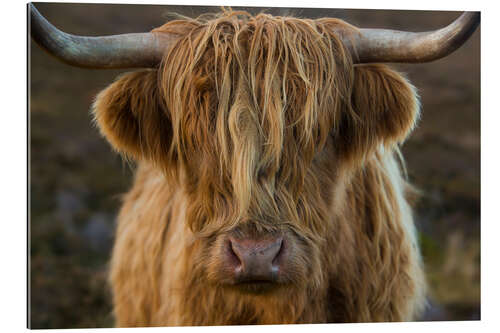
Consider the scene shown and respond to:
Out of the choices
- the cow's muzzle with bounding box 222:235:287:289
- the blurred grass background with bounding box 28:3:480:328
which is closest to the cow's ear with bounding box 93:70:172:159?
the blurred grass background with bounding box 28:3:480:328

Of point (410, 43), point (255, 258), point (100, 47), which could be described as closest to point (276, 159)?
point (255, 258)

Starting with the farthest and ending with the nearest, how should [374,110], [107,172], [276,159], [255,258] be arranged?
[107,172]
[374,110]
[276,159]
[255,258]

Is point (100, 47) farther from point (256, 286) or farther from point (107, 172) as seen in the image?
point (107, 172)

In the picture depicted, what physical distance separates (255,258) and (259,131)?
49cm

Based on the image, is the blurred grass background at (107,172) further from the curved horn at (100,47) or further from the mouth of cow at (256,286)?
the mouth of cow at (256,286)

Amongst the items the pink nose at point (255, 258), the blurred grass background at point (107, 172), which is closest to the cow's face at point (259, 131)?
the pink nose at point (255, 258)

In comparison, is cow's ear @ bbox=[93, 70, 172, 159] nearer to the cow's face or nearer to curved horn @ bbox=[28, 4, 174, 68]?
the cow's face

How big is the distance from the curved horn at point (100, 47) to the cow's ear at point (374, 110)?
0.80m

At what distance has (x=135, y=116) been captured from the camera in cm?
318

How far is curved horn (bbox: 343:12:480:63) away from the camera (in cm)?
279

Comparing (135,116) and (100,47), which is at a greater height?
(100,47)

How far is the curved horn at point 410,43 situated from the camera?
2785 millimetres

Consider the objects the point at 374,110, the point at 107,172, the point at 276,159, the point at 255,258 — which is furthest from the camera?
the point at 107,172
